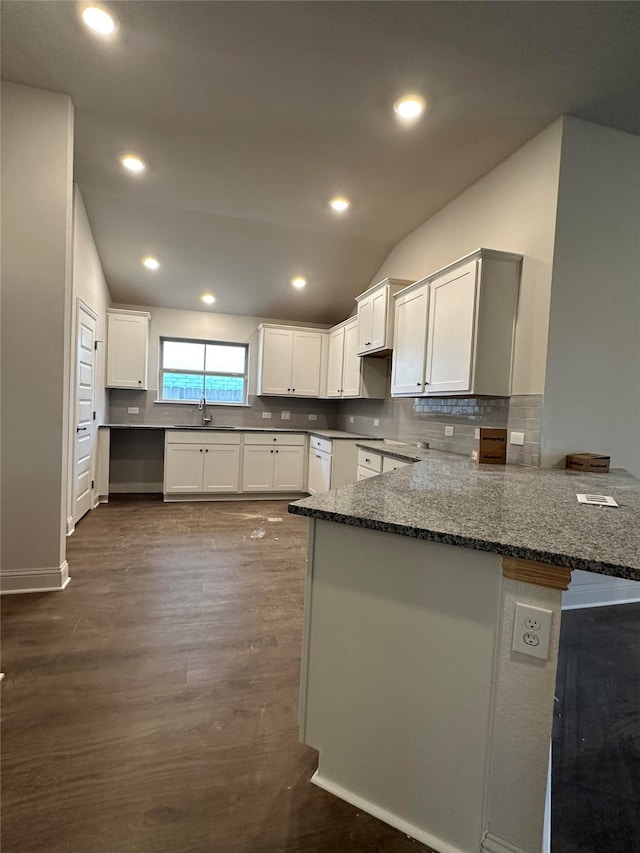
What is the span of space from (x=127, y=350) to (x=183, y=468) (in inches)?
63.1

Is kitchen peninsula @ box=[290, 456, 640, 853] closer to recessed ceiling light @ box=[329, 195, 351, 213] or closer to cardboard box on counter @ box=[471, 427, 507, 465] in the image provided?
cardboard box on counter @ box=[471, 427, 507, 465]

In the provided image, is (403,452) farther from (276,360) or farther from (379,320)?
(276,360)

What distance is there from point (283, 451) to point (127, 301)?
2.81 meters

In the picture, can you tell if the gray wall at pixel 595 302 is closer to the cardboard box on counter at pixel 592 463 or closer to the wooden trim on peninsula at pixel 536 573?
the cardboard box on counter at pixel 592 463

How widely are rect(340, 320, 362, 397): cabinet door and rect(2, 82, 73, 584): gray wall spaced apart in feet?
9.69

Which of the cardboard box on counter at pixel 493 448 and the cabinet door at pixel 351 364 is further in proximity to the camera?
the cabinet door at pixel 351 364

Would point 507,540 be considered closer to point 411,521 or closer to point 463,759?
point 411,521

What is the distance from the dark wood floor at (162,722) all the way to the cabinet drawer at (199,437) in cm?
216

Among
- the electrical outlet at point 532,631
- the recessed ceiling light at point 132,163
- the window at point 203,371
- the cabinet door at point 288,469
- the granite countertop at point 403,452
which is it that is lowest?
the cabinet door at point 288,469

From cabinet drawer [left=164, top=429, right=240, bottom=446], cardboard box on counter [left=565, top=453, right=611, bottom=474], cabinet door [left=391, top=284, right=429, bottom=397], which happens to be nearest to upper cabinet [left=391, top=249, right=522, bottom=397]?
cabinet door [left=391, top=284, right=429, bottom=397]

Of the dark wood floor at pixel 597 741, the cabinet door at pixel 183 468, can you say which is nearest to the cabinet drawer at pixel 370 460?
the dark wood floor at pixel 597 741

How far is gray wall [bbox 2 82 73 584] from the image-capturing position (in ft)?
7.85

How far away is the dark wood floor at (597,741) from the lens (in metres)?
1.24

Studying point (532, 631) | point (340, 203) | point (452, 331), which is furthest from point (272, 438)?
point (532, 631)
